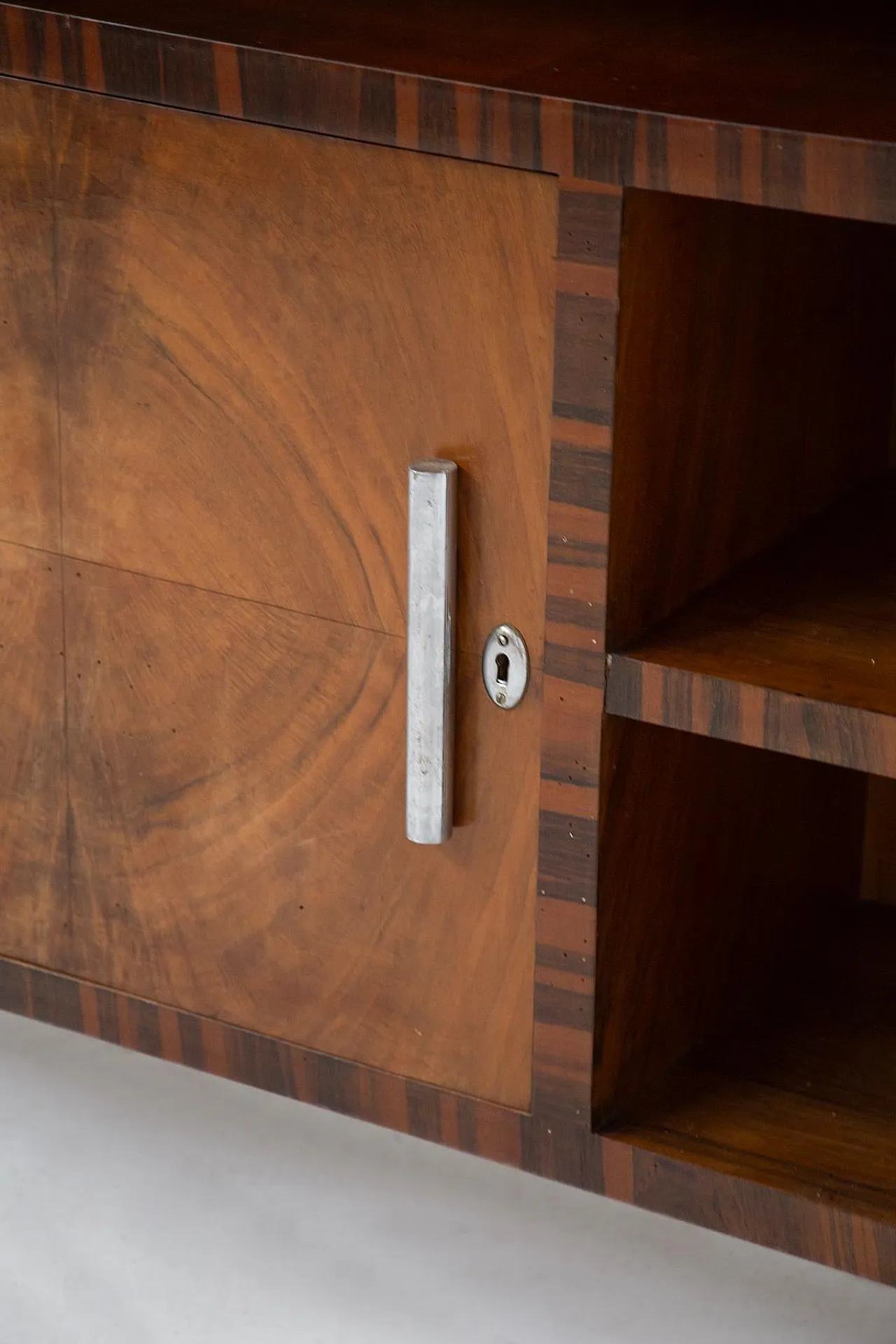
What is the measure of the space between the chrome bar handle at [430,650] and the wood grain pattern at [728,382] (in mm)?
76

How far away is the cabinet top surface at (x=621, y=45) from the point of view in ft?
2.63

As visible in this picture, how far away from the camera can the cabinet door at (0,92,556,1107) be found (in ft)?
2.83

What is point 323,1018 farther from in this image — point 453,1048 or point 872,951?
point 872,951

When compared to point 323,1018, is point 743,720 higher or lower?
higher

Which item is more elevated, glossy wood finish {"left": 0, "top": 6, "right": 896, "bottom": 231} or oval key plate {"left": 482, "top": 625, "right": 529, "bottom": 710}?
glossy wood finish {"left": 0, "top": 6, "right": 896, "bottom": 231}

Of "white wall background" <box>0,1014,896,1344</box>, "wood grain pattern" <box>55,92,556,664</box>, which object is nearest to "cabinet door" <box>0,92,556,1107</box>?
"wood grain pattern" <box>55,92,556,664</box>

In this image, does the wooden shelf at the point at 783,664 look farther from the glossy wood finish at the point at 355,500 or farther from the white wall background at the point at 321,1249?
the white wall background at the point at 321,1249

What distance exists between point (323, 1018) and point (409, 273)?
0.37 meters

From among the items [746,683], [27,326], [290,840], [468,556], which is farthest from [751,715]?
[27,326]

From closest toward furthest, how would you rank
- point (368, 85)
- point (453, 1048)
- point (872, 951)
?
point (368, 85) → point (453, 1048) → point (872, 951)

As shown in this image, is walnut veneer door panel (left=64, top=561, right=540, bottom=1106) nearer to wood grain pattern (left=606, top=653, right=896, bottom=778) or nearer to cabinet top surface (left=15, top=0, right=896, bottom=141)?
wood grain pattern (left=606, top=653, right=896, bottom=778)

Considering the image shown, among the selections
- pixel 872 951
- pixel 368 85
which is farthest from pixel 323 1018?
pixel 368 85

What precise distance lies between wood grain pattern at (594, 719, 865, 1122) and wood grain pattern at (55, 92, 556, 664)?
100 mm

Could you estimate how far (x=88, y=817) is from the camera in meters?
1.03
